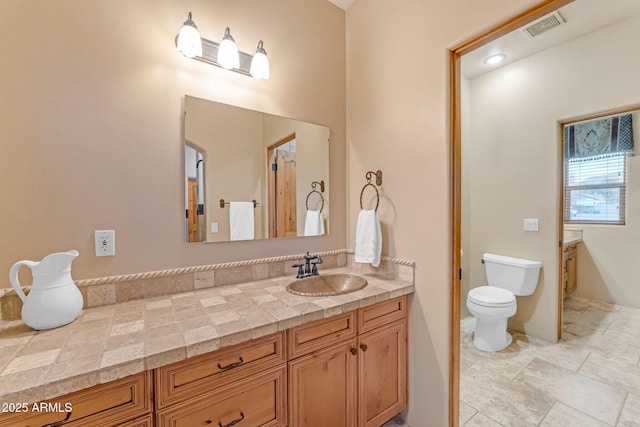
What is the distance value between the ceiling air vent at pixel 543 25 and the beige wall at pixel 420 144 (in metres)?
1.28

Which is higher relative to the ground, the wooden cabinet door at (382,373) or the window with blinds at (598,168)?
the window with blinds at (598,168)

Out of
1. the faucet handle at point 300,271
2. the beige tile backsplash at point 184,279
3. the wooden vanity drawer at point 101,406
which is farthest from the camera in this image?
the faucet handle at point 300,271

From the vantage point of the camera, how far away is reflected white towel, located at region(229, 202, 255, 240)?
1.56 metres

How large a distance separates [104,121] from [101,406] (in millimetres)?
1144

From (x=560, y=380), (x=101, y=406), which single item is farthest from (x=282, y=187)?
(x=560, y=380)

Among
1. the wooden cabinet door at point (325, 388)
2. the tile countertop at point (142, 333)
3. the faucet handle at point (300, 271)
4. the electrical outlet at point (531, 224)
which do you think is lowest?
the wooden cabinet door at point (325, 388)

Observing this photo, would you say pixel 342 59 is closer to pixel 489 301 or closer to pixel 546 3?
pixel 546 3

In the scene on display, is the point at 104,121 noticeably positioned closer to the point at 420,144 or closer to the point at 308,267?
the point at 308,267

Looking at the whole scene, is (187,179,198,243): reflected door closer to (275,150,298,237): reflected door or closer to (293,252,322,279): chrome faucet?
(275,150,298,237): reflected door

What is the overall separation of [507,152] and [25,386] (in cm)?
349

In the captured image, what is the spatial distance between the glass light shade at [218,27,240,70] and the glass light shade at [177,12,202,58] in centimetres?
12

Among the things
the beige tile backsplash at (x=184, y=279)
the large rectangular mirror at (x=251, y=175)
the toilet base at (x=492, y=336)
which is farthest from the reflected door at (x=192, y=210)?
the toilet base at (x=492, y=336)

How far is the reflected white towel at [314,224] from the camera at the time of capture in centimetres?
187

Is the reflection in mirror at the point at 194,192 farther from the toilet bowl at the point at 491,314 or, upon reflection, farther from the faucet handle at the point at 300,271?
the toilet bowl at the point at 491,314
